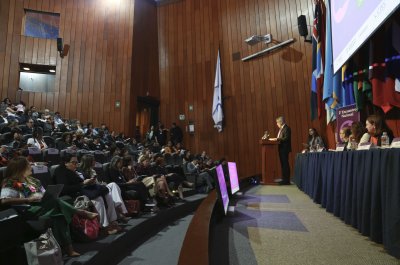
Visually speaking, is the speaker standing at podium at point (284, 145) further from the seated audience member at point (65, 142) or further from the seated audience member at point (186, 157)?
the seated audience member at point (65, 142)

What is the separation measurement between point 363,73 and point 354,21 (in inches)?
34.7

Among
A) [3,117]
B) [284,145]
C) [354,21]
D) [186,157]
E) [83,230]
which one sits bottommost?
[83,230]

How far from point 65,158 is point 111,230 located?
2.63 ft

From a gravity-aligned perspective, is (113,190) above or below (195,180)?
above

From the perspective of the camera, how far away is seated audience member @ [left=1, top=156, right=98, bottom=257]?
64.1 inches

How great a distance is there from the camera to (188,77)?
773 cm

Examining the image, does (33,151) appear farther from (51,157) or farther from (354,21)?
(354,21)

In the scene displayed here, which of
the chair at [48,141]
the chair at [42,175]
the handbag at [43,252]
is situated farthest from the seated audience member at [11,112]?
the handbag at [43,252]

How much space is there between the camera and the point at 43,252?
4.54 ft

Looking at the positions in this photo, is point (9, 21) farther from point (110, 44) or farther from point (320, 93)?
point (320, 93)

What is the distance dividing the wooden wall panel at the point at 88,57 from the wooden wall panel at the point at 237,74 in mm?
925

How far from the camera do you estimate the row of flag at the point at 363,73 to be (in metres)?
2.74

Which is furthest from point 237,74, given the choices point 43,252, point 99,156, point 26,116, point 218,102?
point 43,252

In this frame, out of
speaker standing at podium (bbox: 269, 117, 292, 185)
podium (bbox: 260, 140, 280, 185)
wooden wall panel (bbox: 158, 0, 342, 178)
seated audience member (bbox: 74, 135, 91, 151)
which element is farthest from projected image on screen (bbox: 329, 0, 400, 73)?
seated audience member (bbox: 74, 135, 91, 151)
